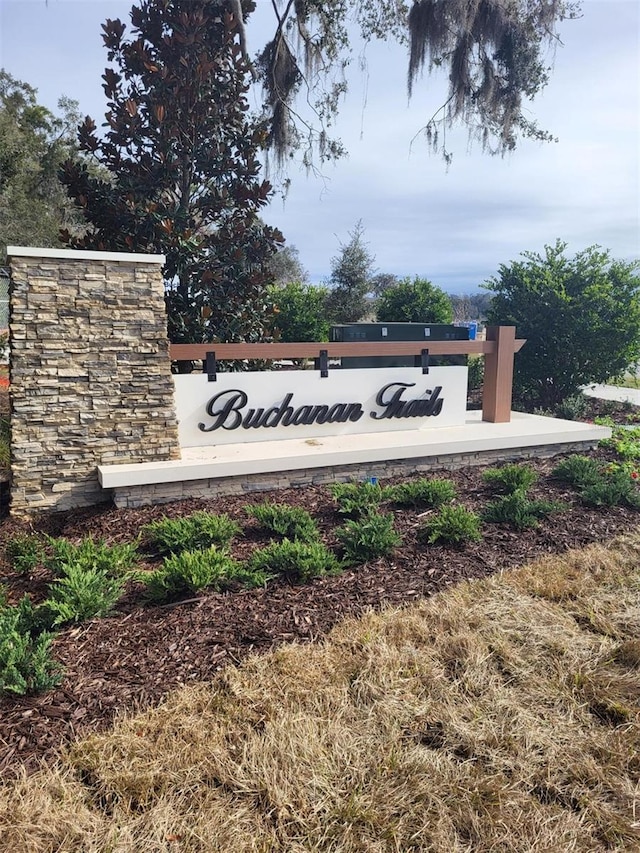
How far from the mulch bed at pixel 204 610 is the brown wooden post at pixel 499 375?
→ 223 centimetres

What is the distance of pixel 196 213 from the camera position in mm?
6215

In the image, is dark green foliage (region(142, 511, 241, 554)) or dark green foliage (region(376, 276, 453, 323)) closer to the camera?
dark green foliage (region(142, 511, 241, 554))

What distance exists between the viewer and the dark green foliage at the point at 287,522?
373 centimetres

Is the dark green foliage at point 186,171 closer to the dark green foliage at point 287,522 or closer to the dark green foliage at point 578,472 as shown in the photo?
the dark green foliage at point 287,522

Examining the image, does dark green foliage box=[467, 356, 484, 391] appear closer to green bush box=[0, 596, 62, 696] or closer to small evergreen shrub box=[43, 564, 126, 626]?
small evergreen shrub box=[43, 564, 126, 626]

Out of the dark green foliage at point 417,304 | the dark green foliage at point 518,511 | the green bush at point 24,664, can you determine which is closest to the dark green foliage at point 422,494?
the dark green foliage at point 518,511

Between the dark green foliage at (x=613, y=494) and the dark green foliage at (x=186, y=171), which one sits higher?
the dark green foliage at (x=186, y=171)

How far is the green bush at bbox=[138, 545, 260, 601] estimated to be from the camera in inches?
116

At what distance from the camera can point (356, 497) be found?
4301 millimetres

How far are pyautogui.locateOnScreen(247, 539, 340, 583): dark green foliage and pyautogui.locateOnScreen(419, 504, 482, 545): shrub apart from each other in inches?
31.5

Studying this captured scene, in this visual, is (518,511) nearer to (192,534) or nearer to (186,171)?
(192,534)

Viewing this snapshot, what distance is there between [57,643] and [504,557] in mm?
2672

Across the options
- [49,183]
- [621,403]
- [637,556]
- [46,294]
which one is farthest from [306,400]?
[49,183]

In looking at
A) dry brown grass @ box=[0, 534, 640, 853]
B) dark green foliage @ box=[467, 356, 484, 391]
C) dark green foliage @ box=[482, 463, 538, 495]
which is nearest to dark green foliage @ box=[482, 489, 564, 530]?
dark green foliage @ box=[482, 463, 538, 495]
